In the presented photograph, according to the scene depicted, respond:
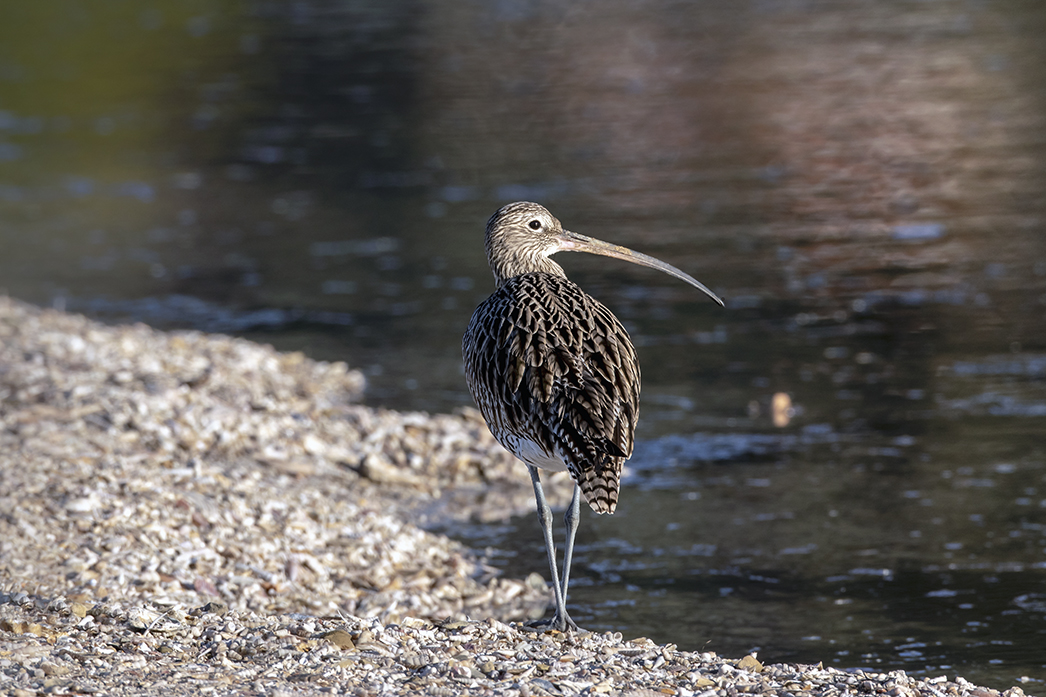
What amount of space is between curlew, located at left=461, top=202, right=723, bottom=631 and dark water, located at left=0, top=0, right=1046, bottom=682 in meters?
1.38

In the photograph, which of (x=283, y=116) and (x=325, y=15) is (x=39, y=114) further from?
(x=325, y=15)

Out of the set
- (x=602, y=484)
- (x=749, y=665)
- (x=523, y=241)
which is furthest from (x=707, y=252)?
(x=602, y=484)

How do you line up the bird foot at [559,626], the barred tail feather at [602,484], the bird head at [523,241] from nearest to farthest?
1. the barred tail feather at [602,484]
2. the bird foot at [559,626]
3. the bird head at [523,241]

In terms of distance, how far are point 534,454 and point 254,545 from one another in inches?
80.4

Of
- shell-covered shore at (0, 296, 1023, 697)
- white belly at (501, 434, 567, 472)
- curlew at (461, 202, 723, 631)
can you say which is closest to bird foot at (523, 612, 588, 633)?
curlew at (461, 202, 723, 631)

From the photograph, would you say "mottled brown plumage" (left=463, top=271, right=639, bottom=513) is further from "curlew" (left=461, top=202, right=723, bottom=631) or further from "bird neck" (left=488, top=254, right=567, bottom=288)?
"bird neck" (left=488, top=254, right=567, bottom=288)

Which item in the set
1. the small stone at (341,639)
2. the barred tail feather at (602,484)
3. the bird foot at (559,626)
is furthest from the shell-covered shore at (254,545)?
the barred tail feather at (602,484)

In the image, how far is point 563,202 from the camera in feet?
54.4

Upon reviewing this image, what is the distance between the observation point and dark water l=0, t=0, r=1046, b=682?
7293mm

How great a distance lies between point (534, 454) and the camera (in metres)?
5.75

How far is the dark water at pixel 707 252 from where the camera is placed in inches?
287

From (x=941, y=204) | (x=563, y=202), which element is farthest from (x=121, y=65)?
(x=941, y=204)

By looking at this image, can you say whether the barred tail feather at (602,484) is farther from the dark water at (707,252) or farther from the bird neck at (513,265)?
the bird neck at (513,265)

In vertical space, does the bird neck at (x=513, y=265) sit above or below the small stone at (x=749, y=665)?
above
